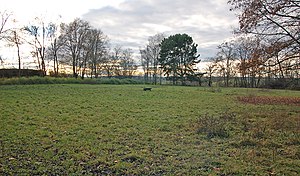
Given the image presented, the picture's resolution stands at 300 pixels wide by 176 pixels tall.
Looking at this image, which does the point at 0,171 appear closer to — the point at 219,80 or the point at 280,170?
the point at 280,170

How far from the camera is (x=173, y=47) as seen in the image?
44438 mm

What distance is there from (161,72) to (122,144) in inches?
1707

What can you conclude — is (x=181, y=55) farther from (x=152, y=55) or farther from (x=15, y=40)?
(x=15, y=40)

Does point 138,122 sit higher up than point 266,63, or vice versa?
point 266,63

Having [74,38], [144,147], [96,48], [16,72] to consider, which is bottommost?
[144,147]

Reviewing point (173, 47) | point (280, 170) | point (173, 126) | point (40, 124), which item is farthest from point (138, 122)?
point (173, 47)

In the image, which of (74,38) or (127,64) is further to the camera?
(127,64)

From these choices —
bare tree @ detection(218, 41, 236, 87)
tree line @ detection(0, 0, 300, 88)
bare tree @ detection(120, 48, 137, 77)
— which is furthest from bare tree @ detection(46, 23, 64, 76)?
bare tree @ detection(218, 41, 236, 87)

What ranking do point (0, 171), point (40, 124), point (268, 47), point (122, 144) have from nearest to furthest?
point (0, 171), point (122, 144), point (40, 124), point (268, 47)

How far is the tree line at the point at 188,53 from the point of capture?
32.6ft

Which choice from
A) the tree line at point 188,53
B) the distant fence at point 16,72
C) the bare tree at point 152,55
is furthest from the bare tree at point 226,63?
the distant fence at point 16,72

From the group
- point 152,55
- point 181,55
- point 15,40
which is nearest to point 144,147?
point 15,40

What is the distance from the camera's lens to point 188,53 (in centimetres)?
4447

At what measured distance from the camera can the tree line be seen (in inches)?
392
